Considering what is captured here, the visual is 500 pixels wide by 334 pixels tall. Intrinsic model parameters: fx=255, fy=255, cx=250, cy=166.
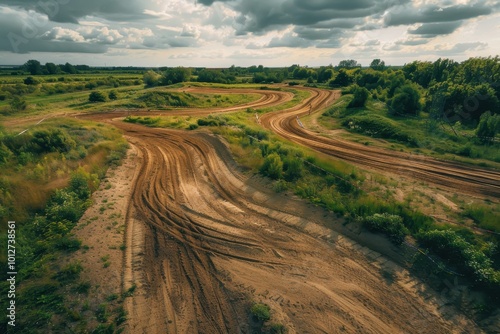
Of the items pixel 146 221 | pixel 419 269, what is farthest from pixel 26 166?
pixel 419 269

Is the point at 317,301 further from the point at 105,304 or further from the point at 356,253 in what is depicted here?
the point at 105,304

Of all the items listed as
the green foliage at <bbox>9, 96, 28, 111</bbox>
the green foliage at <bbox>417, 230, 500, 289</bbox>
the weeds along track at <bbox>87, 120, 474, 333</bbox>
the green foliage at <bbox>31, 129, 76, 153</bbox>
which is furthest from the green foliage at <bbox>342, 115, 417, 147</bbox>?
the green foliage at <bbox>9, 96, 28, 111</bbox>

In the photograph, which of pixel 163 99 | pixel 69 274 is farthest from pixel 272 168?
pixel 163 99

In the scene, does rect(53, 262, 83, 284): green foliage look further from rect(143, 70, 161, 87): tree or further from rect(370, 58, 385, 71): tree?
rect(370, 58, 385, 71): tree

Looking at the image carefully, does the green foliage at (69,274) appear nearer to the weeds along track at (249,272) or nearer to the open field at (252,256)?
the open field at (252,256)

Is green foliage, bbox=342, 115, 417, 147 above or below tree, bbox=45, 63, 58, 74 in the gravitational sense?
below

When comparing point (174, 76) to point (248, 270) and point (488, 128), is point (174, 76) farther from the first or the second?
point (248, 270)
